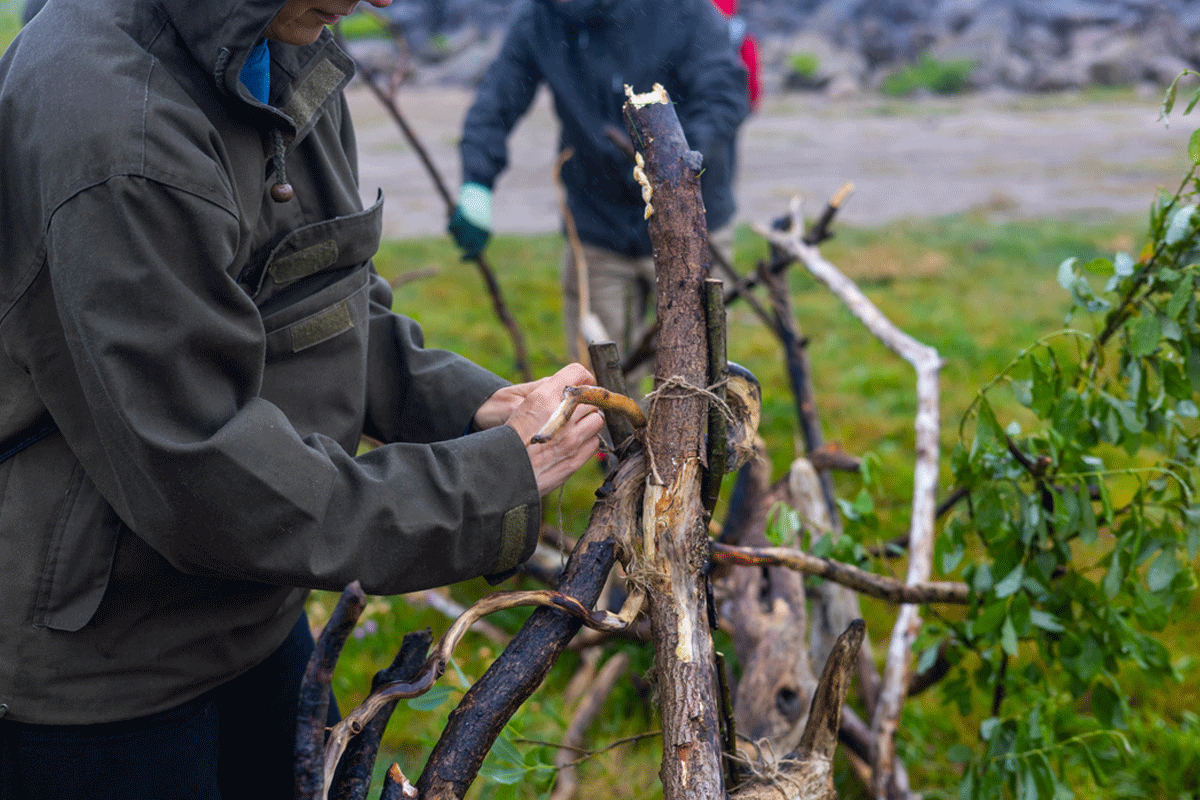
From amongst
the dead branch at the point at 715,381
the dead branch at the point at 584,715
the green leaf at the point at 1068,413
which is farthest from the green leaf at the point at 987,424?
the dead branch at the point at 584,715

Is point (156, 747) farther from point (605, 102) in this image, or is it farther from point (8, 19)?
point (8, 19)

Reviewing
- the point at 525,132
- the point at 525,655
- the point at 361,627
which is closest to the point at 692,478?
the point at 525,655

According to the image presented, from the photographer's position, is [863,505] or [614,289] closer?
[863,505]

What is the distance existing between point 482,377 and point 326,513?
48 centimetres

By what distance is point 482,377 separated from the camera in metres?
1.56

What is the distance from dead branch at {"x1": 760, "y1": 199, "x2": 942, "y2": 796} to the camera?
7.17 feet

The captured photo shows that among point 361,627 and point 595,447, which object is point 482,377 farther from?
point 361,627

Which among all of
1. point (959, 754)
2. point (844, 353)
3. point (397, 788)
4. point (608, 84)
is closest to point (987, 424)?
point (959, 754)

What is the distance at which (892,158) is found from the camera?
39.4 feet

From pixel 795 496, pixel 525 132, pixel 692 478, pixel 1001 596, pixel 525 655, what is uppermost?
pixel 692 478

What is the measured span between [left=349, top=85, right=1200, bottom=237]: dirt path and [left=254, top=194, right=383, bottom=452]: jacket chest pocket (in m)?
7.45

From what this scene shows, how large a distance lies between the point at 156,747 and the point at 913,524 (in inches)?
69.6

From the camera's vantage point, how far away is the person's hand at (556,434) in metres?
1.33

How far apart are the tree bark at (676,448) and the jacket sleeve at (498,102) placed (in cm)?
283
